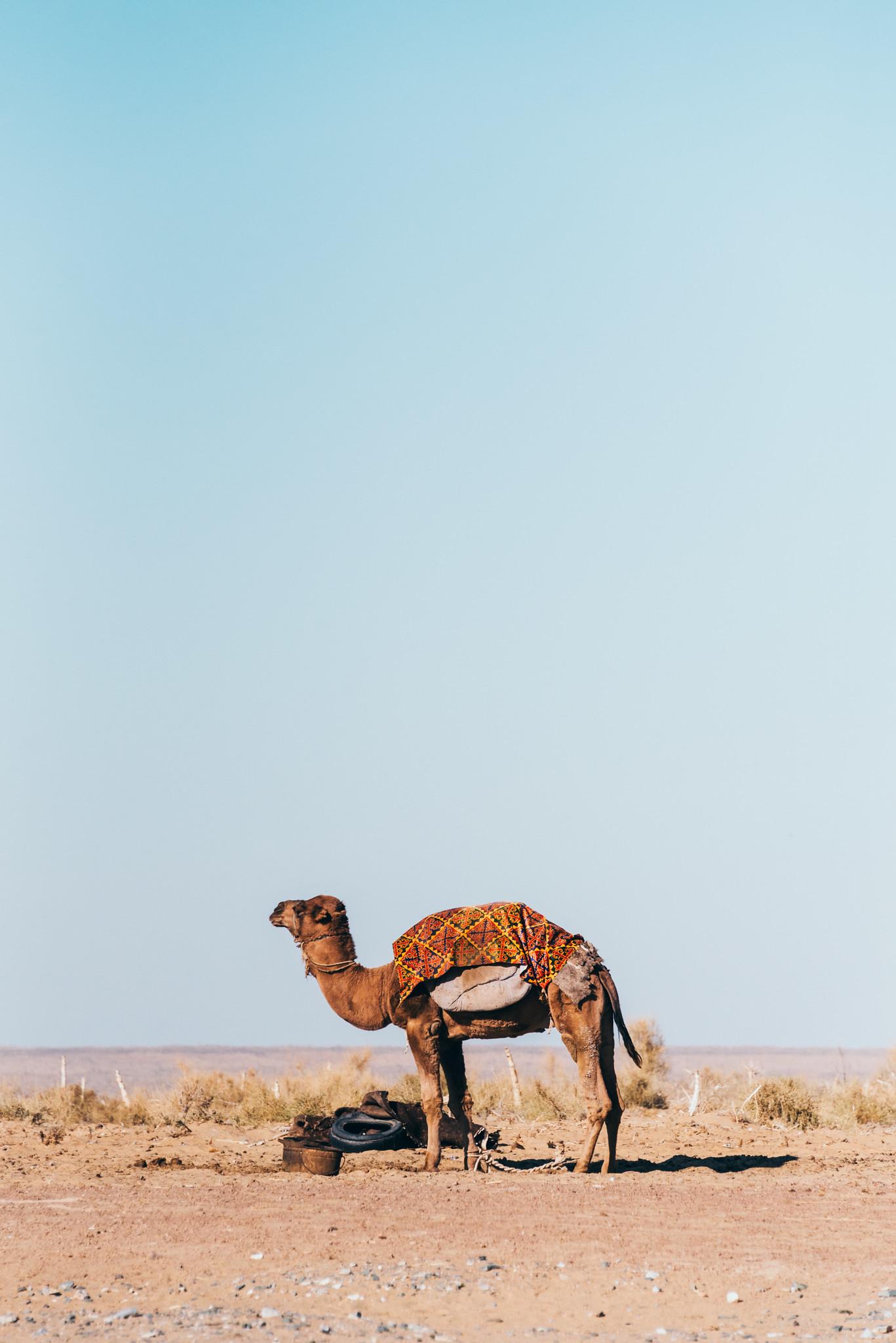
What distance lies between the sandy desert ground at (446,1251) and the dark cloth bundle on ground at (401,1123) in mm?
400

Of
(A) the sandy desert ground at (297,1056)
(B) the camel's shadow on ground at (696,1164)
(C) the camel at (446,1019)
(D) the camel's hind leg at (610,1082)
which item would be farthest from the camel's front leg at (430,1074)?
(A) the sandy desert ground at (297,1056)

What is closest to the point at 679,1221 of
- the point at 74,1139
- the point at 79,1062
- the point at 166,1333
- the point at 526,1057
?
the point at 166,1333

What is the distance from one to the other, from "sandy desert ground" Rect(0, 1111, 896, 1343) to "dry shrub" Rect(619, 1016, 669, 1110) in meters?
7.78

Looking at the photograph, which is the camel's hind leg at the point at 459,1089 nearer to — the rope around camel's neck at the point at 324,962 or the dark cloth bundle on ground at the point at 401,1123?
the dark cloth bundle on ground at the point at 401,1123

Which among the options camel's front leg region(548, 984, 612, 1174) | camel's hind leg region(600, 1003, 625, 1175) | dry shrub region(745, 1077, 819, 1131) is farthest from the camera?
dry shrub region(745, 1077, 819, 1131)

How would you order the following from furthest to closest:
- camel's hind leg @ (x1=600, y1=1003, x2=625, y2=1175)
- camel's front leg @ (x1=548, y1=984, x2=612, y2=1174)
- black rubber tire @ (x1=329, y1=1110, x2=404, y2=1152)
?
1. black rubber tire @ (x1=329, y1=1110, x2=404, y2=1152)
2. camel's hind leg @ (x1=600, y1=1003, x2=625, y2=1175)
3. camel's front leg @ (x1=548, y1=984, x2=612, y2=1174)

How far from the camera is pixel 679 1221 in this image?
46.8 feet

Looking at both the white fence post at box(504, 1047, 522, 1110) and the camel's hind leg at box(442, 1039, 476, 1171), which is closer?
the camel's hind leg at box(442, 1039, 476, 1171)

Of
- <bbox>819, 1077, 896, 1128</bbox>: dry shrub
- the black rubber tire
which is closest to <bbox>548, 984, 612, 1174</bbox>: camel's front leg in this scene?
the black rubber tire

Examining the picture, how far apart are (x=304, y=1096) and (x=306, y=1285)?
14.2 metres

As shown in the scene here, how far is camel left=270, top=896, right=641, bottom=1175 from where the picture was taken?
16859mm

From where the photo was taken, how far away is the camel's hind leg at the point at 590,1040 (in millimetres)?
16734

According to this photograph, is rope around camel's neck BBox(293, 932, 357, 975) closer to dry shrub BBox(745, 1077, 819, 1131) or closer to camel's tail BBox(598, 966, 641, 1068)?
camel's tail BBox(598, 966, 641, 1068)

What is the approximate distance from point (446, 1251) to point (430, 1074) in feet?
15.9
